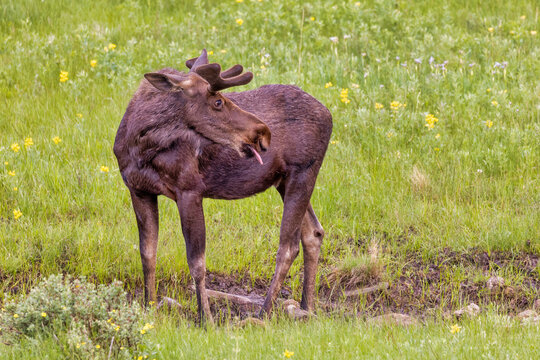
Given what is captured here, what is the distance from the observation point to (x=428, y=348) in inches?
216

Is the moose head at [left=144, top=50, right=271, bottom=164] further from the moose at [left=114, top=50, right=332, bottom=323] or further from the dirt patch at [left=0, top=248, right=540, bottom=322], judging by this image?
the dirt patch at [left=0, top=248, right=540, bottom=322]

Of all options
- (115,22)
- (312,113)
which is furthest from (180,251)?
(115,22)

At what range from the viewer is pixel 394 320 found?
665 cm

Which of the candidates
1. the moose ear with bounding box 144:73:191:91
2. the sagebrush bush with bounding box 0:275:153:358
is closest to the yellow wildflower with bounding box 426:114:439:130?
the moose ear with bounding box 144:73:191:91

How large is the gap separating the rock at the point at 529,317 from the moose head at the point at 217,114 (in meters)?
2.33

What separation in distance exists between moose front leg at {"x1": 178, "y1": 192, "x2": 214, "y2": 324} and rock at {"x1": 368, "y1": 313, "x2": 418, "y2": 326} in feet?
4.40

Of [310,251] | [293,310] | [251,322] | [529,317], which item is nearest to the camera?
[529,317]

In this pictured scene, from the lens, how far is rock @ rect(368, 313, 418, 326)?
21.4 ft

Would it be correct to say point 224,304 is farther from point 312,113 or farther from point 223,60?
point 223,60

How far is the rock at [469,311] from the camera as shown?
6.76 metres

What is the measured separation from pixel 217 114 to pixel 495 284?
3264 mm

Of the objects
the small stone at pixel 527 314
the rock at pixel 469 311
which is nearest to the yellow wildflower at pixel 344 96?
the rock at pixel 469 311

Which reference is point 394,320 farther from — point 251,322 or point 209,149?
point 209,149

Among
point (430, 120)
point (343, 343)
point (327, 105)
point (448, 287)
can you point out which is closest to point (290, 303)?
point (448, 287)
